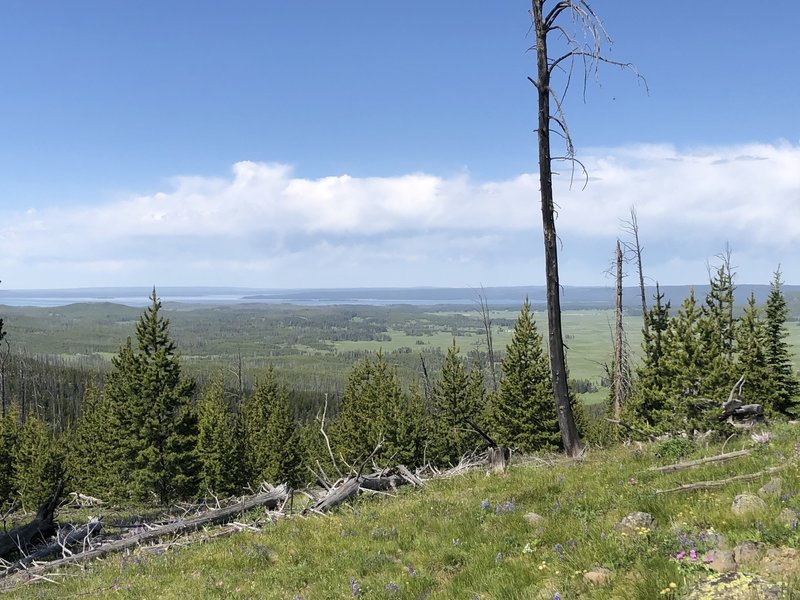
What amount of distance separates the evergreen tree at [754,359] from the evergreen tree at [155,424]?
4300 centimetres

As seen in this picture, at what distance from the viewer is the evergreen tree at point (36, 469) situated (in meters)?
48.2

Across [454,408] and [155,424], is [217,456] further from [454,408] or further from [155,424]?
[454,408]

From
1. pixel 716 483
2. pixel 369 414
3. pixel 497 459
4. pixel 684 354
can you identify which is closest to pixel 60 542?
pixel 497 459

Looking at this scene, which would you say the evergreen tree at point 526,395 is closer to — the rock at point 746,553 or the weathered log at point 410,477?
the weathered log at point 410,477

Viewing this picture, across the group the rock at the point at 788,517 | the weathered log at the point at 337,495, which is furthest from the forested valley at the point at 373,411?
the rock at the point at 788,517

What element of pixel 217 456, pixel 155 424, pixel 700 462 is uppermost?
pixel 700 462

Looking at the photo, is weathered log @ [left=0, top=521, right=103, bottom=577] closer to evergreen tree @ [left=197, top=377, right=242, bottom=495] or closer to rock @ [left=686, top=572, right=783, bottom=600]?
rock @ [left=686, top=572, right=783, bottom=600]

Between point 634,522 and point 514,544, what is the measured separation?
1549 millimetres

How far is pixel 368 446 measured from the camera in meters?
51.2

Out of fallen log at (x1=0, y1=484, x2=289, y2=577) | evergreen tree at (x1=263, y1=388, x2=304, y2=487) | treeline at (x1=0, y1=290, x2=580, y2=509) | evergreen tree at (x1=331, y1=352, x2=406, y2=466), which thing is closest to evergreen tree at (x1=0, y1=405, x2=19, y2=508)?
treeline at (x1=0, y1=290, x2=580, y2=509)

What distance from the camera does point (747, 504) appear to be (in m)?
5.85

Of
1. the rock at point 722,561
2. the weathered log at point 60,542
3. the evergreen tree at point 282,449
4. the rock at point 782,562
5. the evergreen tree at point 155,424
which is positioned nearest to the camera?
the rock at point 782,562

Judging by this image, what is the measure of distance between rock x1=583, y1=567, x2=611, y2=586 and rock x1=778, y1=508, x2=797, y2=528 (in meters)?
1.80

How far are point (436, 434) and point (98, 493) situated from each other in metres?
35.5
